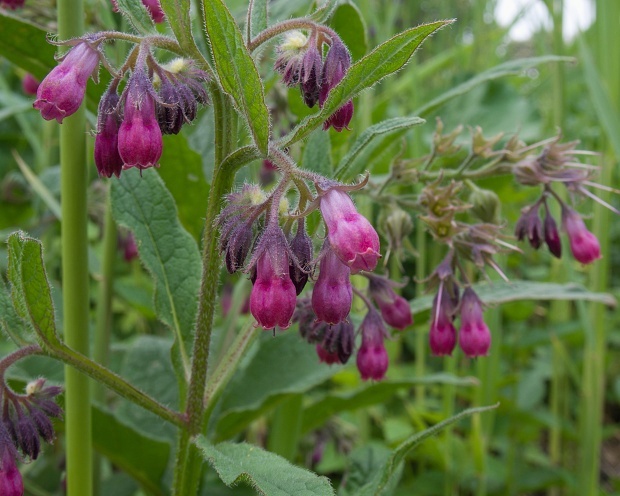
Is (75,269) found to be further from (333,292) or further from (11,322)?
(333,292)

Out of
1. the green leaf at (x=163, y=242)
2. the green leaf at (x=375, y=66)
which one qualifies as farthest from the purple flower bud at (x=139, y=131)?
the green leaf at (x=163, y=242)

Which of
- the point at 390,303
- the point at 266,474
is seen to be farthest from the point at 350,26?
the point at 266,474

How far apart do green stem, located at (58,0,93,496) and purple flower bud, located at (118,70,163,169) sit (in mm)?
357

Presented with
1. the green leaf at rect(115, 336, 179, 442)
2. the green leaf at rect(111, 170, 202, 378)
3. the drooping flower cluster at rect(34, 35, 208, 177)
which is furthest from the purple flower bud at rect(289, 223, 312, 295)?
the green leaf at rect(115, 336, 179, 442)

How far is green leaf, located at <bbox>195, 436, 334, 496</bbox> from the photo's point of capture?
1.08 metres

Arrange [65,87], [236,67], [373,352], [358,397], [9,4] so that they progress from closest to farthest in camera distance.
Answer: [236,67]
[65,87]
[373,352]
[9,4]
[358,397]

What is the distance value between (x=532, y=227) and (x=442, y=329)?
338 mm

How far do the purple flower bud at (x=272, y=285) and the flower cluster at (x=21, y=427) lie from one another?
0.57m

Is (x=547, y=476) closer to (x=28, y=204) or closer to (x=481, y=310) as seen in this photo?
(x=481, y=310)

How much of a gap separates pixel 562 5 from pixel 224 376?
176cm

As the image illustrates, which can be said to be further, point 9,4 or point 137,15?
point 9,4

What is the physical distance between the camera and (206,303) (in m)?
1.32

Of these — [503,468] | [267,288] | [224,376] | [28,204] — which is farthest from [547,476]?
[28,204]

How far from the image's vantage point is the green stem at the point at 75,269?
1.46m
